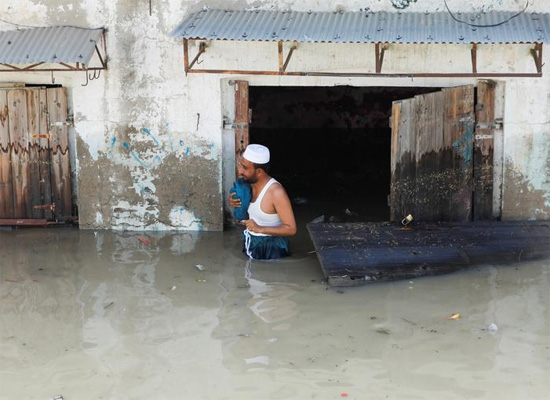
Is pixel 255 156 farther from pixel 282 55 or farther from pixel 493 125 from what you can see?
pixel 493 125

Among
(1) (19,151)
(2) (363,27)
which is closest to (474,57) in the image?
(2) (363,27)

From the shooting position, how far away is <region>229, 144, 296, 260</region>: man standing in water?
724 centimetres

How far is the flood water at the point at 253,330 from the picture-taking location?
5012mm

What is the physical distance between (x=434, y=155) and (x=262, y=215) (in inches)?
99.3

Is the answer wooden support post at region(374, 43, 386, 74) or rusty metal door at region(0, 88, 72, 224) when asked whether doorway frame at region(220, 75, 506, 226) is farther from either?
rusty metal door at region(0, 88, 72, 224)

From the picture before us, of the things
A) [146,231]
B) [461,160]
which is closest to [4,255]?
[146,231]

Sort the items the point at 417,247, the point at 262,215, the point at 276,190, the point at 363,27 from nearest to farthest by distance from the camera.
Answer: the point at 276,190 < the point at 262,215 < the point at 417,247 < the point at 363,27

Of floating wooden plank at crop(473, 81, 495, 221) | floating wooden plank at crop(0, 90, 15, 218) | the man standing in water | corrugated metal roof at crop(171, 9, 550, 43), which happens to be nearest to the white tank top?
the man standing in water

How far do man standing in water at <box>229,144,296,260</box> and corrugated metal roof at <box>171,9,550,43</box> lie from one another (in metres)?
1.30

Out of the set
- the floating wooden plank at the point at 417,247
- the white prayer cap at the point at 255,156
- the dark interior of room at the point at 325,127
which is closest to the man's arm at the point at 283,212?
the white prayer cap at the point at 255,156

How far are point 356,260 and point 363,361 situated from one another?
198 centimetres

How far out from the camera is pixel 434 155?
8641mm

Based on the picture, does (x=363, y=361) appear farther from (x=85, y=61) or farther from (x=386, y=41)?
(x=85, y=61)

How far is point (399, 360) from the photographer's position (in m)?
5.36
